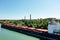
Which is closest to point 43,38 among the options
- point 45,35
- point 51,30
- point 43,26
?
point 45,35

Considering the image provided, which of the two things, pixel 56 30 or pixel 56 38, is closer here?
pixel 56 38

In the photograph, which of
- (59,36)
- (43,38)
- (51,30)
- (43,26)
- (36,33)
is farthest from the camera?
(43,26)

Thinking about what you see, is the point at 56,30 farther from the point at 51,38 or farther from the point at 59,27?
the point at 51,38

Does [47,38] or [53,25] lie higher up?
[53,25]

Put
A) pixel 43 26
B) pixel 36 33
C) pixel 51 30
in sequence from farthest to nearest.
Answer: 1. pixel 43 26
2. pixel 36 33
3. pixel 51 30

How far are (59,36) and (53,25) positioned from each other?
4541 mm

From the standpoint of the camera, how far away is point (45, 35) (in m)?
21.5

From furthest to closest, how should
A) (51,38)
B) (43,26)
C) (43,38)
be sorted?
(43,26)
(43,38)
(51,38)

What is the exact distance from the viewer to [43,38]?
21031 mm

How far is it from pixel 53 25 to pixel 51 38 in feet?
11.9

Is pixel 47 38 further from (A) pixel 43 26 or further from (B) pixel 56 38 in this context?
(A) pixel 43 26

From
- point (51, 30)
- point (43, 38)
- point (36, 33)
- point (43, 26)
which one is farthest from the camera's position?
point (43, 26)

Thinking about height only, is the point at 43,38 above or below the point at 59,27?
below

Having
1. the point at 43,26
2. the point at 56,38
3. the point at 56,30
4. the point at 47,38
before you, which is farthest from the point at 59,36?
the point at 43,26
